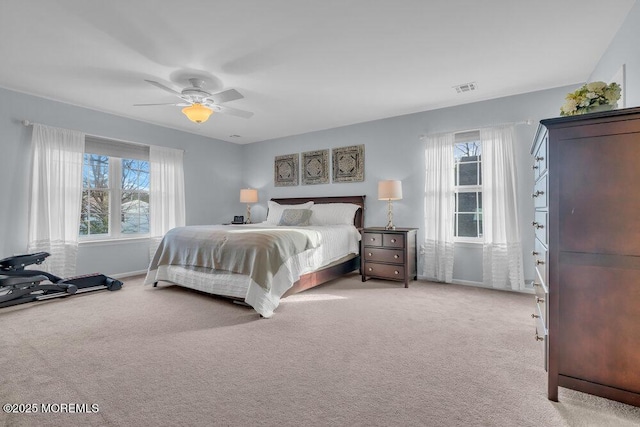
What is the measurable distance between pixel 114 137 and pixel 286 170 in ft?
9.57

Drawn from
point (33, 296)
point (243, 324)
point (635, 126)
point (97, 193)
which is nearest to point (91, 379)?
point (243, 324)

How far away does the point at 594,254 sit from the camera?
1.61 meters

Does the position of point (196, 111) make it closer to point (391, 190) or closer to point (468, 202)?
point (391, 190)

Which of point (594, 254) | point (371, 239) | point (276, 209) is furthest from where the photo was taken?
point (276, 209)

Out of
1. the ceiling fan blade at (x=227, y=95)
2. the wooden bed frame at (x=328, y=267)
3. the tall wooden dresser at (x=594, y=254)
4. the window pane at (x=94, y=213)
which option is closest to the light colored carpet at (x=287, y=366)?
the tall wooden dresser at (x=594, y=254)

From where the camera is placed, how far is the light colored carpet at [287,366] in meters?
1.59

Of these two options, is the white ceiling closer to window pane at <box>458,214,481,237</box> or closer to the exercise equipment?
window pane at <box>458,214,481,237</box>

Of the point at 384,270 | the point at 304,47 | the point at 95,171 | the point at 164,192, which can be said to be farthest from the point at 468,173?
the point at 95,171

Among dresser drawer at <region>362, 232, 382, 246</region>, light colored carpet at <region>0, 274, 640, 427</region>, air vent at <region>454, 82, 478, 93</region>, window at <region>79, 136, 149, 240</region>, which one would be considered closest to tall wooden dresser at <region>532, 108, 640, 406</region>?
light colored carpet at <region>0, 274, 640, 427</region>

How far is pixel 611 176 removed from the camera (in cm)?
156

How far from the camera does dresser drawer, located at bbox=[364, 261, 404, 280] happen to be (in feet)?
14.0

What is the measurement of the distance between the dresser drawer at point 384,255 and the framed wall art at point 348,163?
4.55 ft

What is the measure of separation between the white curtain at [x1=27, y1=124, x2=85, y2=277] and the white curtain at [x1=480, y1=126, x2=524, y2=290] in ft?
18.5

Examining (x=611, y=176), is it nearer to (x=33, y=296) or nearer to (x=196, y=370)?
(x=196, y=370)
